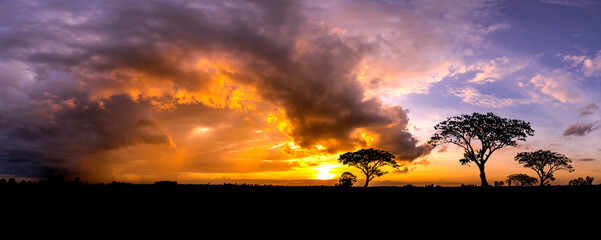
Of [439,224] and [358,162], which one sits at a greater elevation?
[358,162]

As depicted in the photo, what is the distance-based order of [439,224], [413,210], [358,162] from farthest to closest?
[358,162]
[413,210]
[439,224]

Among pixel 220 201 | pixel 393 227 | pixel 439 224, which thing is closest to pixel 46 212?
pixel 220 201

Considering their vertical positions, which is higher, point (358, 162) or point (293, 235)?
point (358, 162)

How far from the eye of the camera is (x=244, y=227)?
932 cm

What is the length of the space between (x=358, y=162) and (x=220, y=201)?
70297mm

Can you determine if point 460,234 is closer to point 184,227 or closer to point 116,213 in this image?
point 184,227

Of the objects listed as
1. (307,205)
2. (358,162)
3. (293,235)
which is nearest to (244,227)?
(293,235)

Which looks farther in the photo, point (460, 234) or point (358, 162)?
point (358, 162)

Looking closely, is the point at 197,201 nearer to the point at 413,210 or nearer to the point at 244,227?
the point at 244,227

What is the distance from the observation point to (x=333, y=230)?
930 cm

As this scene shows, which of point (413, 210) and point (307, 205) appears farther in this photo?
point (307, 205)

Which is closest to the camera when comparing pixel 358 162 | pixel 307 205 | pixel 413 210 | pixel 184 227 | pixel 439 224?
pixel 184 227

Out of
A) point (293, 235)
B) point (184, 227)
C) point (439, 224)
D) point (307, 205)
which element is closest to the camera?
point (293, 235)

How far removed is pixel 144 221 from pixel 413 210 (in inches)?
406
